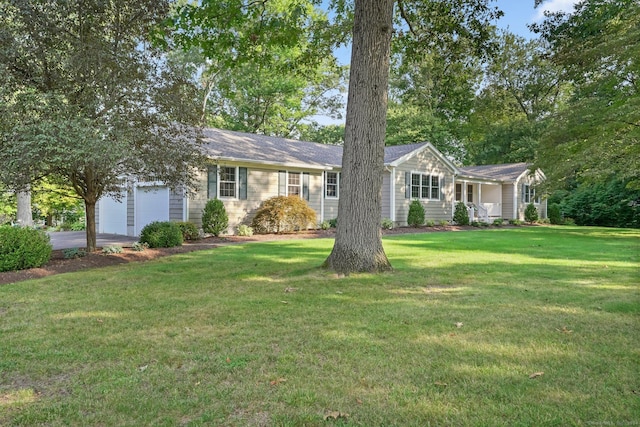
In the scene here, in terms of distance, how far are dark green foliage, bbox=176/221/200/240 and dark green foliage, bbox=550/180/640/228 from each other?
2228 cm

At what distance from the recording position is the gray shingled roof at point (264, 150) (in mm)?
15617

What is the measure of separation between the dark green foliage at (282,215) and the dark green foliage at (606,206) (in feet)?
58.3

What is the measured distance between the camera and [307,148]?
69.1 ft

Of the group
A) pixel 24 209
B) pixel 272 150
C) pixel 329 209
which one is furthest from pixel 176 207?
pixel 24 209

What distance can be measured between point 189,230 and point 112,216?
6.25m

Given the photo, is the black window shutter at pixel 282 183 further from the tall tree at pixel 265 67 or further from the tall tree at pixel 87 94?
the tall tree at pixel 87 94

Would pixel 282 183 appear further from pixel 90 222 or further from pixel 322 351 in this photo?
pixel 322 351

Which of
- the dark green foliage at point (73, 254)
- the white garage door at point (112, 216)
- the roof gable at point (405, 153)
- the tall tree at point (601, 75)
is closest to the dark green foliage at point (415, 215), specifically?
the roof gable at point (405, 153)

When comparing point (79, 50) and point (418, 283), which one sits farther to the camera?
point (79, 50)

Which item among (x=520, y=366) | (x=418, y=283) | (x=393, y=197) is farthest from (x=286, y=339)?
(x=393, y=197)

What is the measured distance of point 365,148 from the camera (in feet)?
24.0

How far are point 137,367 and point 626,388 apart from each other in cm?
357

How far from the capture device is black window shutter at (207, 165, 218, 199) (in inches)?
591

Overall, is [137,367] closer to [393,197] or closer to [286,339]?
[286,339]
